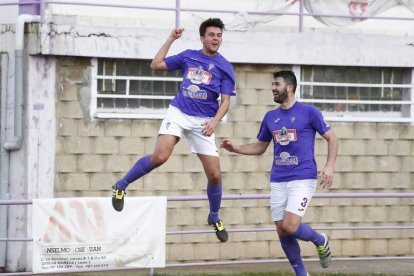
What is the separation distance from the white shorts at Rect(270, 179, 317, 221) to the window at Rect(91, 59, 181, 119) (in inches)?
143

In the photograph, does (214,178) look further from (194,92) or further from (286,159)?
(194,92)

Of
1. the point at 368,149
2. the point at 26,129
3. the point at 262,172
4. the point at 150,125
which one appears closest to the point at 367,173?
the point at 368,149

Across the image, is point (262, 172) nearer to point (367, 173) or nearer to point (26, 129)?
point (367, 173)

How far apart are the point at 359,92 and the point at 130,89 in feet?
10.1

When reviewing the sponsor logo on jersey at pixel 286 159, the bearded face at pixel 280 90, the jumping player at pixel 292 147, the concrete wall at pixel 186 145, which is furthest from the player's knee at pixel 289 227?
the concrete wall at pixel 186 145

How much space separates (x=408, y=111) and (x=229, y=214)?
279 cm

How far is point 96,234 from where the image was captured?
15.1 meters

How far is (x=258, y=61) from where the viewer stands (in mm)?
17000

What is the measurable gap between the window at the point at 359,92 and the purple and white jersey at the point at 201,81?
14.5 ft

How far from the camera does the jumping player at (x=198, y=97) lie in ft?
42.0

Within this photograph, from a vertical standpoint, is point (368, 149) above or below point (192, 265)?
above

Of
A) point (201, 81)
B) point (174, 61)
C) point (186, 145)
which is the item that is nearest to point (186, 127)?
point (201, 81)

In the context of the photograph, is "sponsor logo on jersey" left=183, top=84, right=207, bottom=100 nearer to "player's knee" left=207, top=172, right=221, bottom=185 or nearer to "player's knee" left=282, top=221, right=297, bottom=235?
"player's knee" left=207, top=172, right=221, bottom=185

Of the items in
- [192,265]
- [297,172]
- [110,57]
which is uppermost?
[110,57]
